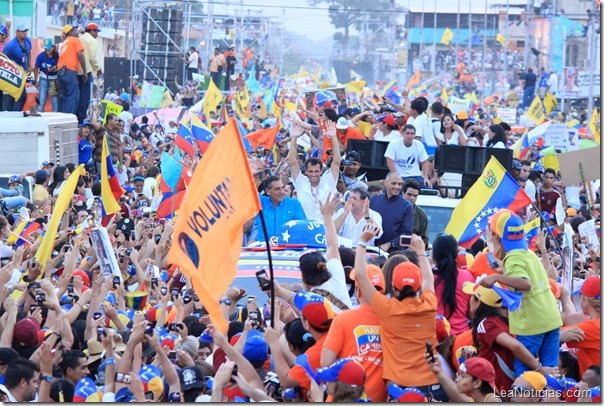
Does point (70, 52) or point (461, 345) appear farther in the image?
point (70, 52)

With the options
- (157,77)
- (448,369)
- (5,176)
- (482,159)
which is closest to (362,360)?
(448,369)

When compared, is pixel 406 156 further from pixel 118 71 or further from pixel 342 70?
pixel 342 70

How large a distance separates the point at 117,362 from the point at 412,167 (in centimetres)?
862

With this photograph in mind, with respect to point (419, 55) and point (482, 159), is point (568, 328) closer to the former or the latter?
point (482, 159)

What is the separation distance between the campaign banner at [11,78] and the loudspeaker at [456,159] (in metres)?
6.02

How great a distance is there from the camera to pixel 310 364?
6.85 meters

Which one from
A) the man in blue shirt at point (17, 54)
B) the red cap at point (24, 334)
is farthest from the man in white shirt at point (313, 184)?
the man in blue shirt at point (17, 54)

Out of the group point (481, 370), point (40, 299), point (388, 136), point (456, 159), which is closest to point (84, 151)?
point (388, 136)

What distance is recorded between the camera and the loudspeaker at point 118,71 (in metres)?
37.9

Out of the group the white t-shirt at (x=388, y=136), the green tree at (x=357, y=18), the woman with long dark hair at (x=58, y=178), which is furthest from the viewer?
the green tree at (x=357, y=18)

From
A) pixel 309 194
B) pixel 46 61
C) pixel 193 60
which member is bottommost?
pixel 309 194

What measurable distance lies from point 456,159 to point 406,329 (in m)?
9.28

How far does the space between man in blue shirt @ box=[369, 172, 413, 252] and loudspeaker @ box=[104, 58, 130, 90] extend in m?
26.8

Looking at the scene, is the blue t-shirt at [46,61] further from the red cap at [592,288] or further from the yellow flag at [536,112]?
the yellow flag at [536,112]
